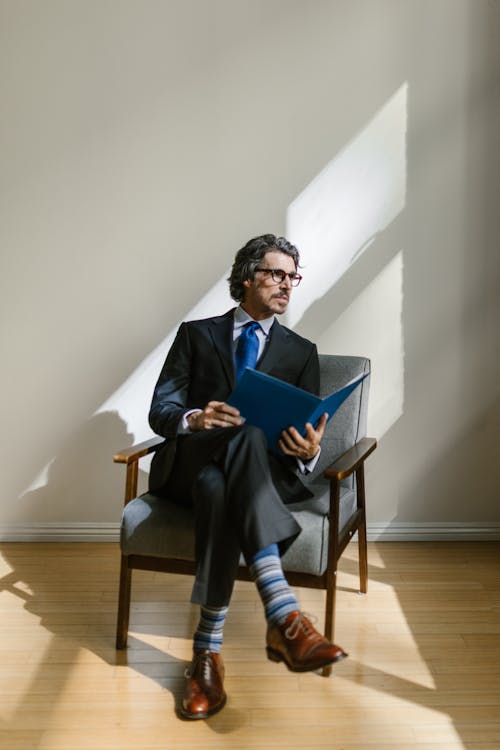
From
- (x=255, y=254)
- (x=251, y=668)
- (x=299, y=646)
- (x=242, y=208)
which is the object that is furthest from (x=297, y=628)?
(x=242, y=208)

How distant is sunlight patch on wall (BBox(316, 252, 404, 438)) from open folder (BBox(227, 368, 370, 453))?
1.17m

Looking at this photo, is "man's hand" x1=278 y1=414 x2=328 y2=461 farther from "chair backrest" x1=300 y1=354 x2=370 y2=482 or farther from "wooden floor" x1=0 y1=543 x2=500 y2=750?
"wooden floor" x1=0 y1=543 x2=500 y2=750

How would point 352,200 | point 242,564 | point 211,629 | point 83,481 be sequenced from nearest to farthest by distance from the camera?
point 211,629 → point 242,564 → point 352,200 → point 83,481

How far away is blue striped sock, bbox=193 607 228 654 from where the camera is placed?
74.9 inches

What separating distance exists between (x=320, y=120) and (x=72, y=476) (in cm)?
202

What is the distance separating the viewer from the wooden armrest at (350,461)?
6.55 ft

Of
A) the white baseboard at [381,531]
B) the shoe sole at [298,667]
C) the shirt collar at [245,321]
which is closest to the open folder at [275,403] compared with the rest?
the shirt collar at [245,321]

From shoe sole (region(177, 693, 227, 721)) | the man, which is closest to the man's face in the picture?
the man

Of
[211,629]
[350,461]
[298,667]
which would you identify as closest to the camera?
[298,667]

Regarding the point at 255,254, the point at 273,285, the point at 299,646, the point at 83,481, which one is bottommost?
the point at 83,481

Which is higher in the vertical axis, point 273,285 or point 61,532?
point 273,285

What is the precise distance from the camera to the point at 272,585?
Result: 5.90ft

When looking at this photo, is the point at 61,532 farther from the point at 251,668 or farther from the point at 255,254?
the point at 255,254

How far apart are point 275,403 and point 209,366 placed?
0.47 metres
